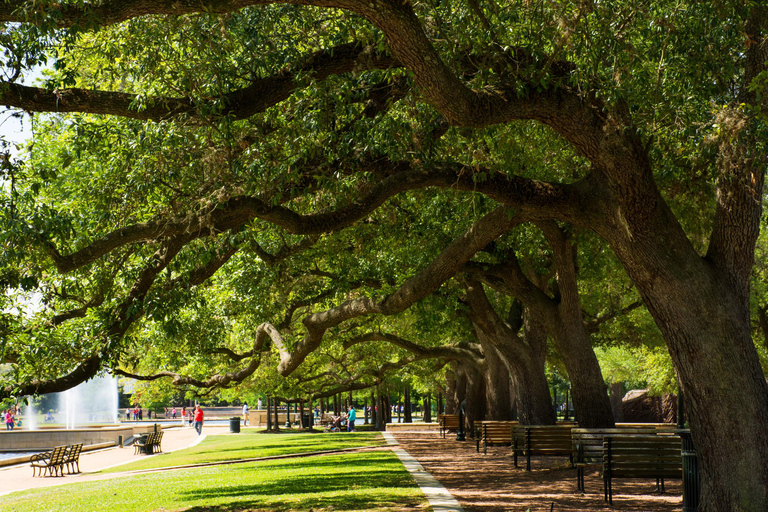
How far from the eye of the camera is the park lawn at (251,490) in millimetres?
10664

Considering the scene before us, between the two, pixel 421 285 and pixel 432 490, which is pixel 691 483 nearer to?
pixel 432 490

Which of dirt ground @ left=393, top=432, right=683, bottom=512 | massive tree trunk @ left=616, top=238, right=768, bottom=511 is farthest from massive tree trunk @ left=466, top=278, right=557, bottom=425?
massive tree trunk @ left=616, top=238, right=768, bottom=511

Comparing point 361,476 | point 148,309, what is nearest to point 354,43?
point 148,309

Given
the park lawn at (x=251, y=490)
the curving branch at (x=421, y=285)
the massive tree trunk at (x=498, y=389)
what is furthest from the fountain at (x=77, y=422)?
the massive tree trunk at (x=498, y=389)

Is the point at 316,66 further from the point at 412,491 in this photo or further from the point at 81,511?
the point at 81,511

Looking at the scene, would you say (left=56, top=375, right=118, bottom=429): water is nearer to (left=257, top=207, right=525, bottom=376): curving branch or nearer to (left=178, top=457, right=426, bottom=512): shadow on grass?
(left=257, top=207, right=525, bottom=376): curving branch

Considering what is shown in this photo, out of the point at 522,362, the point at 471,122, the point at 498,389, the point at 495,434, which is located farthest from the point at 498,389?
the point at 471,122

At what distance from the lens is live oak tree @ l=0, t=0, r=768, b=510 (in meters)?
7.73

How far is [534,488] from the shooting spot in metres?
12.0

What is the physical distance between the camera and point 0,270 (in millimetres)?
8711

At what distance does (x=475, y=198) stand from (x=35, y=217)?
18.4 ft

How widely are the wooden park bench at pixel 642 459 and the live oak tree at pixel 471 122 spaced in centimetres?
247

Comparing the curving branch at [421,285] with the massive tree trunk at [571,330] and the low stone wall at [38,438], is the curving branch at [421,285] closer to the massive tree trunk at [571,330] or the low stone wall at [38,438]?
the massive tree trunk at [571,330]

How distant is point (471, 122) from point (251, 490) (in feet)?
26.4
